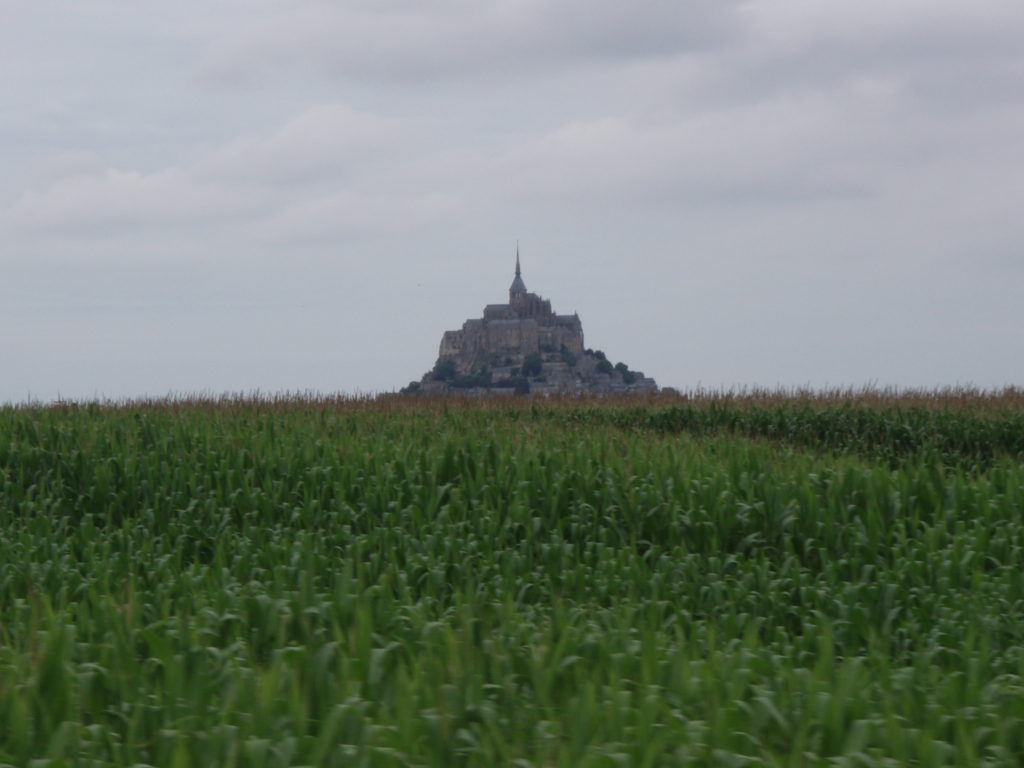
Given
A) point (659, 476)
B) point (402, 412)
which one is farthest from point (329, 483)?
point (402, 412)

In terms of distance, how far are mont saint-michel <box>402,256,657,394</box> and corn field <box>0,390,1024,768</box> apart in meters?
110

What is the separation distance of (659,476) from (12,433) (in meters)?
8.17

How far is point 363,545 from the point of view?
8.78 meters

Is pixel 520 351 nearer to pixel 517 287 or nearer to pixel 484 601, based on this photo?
pixel 517 287

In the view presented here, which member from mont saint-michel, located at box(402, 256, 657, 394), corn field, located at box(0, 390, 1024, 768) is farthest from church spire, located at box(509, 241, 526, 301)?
corn field, located at box(0, 390, 1024, 768)

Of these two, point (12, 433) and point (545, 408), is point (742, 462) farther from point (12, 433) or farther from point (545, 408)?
point (545, 408)

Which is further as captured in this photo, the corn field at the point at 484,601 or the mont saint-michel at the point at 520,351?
the mont saint-michel at the point at 520,351

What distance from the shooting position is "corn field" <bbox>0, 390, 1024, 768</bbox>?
11.6 feet

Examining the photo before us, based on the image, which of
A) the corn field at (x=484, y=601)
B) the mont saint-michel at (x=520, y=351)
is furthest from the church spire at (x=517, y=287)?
the corn field at (x=484, y=601)

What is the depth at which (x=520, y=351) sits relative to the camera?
138250 mm

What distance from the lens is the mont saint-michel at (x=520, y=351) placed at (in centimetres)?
12912

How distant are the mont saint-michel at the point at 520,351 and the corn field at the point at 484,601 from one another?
362 feet

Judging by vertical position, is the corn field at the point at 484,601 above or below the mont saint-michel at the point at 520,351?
below

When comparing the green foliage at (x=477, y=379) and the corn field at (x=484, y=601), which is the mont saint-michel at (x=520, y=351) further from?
the corn field at (x=484, y=601)
